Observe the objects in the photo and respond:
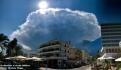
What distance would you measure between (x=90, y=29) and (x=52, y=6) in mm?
2672

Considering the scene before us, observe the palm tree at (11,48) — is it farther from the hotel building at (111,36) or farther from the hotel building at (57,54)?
the hotel building at (111,36)

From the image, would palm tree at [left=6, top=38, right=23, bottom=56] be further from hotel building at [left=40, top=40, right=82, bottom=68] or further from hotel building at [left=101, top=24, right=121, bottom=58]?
hotel building at [left=101, top=24, right=121, bottom=58]

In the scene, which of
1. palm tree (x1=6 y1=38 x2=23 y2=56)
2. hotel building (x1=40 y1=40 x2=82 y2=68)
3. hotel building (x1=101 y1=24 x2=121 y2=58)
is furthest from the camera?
palm tree (x1=6 y1=38 x2=23 y2=56)

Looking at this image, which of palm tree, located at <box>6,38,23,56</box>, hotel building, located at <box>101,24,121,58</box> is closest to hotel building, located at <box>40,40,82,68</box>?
palm tree, located at <box>6,38,23,56</box>

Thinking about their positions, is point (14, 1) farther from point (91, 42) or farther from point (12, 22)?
point (91, 42)

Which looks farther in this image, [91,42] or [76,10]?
[91,42]

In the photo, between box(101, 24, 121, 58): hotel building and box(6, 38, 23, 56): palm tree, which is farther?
box(6, 38, 23, 56): palm tree

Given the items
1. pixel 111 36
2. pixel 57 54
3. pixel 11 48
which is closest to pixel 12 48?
pixel 11 48

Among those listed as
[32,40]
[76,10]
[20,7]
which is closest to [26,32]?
[32,40]

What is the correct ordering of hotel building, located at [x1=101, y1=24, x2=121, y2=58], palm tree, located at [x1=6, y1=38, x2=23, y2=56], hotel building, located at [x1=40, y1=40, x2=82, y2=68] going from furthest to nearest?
palm tree, located at [x1=6, y1=38, x2=23, y2=56]
hotel building, located at [x1=40, y1=40, x2=82, y2=68]
hotel building, located at [x1=101, y1=24, x2=121, y2=58]

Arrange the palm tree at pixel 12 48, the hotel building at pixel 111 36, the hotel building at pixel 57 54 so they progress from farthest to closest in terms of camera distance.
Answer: the palm tree at pixel 12 48
the hotel building at pixel 57 54
the hotel building at pixel 111 36

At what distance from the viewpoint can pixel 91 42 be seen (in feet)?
40.7

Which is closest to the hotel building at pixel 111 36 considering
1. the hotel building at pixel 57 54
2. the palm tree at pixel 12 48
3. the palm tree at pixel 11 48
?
the hotel building at pixel 57 54

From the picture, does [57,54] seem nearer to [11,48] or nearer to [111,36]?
[11,48]
